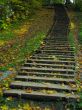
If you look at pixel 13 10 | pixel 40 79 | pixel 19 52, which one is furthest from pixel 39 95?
pixel 13 10

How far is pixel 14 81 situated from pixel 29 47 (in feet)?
18.3

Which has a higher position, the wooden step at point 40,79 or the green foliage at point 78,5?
the green foliage at point 78,5

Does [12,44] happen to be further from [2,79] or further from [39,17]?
[39,17]

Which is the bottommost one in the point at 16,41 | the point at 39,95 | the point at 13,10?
the point at 39,95

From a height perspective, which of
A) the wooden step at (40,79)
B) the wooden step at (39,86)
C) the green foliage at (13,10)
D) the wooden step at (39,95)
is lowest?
the wooden step at (39,95)

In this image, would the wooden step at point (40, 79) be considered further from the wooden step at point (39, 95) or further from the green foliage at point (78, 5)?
the green foliage at point (78, 5)

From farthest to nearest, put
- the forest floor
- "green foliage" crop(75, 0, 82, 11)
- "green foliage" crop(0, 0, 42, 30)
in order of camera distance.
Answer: "green foliage" crop(75, 0, 82, 11) → "green foliage" crop(0, 0, 42, 30) → the forest floor

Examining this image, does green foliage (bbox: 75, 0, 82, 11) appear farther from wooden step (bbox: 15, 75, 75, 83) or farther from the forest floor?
wooden step (bbox: 15, 75, 75, 83)

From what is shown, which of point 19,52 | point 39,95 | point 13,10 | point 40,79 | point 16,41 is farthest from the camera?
point 13,10

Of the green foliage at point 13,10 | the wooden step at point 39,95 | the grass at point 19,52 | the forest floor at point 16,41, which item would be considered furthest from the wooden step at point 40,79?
the green foliage at point 13,10

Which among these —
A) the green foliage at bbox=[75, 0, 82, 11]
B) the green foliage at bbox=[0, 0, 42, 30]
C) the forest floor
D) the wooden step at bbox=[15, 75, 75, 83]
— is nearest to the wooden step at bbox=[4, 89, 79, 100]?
the wooden step at bbox=[15, 75, 75, 83]

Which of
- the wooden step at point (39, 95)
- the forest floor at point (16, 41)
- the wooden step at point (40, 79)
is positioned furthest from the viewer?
the forest floor at point (16, 41)

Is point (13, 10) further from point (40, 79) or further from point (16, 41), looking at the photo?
point (40, 79)

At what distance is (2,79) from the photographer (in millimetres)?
9188
